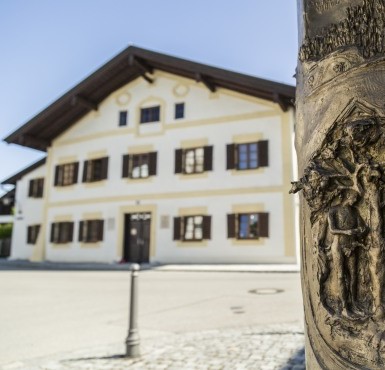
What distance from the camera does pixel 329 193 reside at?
5.53 ft

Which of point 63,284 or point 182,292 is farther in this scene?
point 63,284

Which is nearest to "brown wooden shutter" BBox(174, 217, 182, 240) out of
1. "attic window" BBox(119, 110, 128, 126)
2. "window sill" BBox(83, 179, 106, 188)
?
"window sill" BBox(83, 179, 106, 188)

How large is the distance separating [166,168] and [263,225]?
213 inches

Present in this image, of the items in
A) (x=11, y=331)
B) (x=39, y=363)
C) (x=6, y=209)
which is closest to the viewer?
(x=39, y=363)

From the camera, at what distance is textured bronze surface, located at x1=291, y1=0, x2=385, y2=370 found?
156 centimetres

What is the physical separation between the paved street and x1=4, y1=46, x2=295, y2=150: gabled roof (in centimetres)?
968

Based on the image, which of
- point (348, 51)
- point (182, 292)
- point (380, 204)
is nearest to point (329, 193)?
point (380, 204)

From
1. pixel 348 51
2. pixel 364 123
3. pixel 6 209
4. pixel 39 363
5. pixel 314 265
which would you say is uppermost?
pixel 6 209

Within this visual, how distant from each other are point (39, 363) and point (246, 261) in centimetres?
1339

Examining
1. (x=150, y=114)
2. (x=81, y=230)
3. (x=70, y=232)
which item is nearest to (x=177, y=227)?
(x=81, y=230)

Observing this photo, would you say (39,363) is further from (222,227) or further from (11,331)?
(222,227)

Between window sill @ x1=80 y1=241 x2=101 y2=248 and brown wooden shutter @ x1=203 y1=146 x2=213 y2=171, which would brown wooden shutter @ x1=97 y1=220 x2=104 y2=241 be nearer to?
window sill @ x1=80 y1=241 x2=101 y2=248

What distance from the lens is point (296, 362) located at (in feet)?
12.4

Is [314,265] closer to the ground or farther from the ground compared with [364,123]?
closer to the ground
